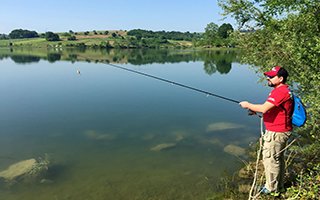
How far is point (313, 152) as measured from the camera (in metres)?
9.14

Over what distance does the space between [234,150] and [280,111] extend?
7696 millimetres

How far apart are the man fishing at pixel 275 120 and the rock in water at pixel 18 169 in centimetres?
896

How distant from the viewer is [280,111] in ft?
19.5

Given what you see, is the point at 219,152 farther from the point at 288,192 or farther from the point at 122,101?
the point at 122,101

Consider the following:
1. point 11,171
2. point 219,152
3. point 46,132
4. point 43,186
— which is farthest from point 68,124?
point 219,152

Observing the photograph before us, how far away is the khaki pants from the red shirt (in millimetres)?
156

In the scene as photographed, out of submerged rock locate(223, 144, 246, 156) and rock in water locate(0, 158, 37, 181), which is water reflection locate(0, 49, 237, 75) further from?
rock in water locate(0, 158, 37, 181)

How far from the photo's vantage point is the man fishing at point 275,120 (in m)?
5.80

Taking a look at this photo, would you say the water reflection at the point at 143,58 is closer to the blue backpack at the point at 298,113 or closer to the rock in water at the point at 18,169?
the rock in water at the point at 18,169

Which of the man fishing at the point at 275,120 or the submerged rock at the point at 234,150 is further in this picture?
the submerged rock at the point at 234,150

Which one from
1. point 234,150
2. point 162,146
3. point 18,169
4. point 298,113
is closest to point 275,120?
point 298,113

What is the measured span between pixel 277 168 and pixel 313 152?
139 inches

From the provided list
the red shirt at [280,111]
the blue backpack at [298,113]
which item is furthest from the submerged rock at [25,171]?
the blue backpack at [298,113]

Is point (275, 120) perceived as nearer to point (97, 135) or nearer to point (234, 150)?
point (234, 150)
